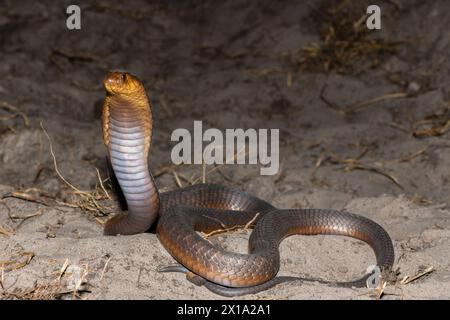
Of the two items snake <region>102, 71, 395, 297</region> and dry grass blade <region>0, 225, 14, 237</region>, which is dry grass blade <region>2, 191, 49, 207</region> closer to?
dry grass blade <region>0, 225, 14, 237</region>

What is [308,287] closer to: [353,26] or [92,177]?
[92,177]

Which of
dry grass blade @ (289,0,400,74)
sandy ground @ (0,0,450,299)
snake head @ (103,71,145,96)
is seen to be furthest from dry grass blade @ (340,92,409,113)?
snake head @ (103,71,145,96)

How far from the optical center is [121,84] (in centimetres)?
406

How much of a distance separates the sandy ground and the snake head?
3.47ft

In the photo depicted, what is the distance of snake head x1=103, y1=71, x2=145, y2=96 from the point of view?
4043 millimetres

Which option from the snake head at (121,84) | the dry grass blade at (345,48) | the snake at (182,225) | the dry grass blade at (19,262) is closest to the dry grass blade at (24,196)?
the snake at (182,225)

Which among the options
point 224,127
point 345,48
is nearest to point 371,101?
point 345,48

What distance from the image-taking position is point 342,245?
504cm

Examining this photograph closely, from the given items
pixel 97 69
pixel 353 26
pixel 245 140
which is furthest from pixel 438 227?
pixel 97 69

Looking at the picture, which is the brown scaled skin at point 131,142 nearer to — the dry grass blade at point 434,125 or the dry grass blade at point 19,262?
the dry grass blade at point 19,262

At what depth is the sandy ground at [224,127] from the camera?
4.26 m

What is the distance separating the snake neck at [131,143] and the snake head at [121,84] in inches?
4.6

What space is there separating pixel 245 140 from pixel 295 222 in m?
2.28
